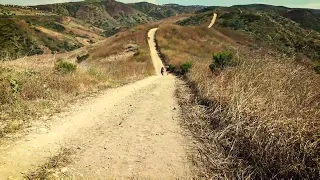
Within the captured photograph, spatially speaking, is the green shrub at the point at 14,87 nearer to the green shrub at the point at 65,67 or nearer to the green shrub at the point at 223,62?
the green shrub at the point at 65,67

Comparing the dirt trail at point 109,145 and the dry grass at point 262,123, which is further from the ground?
the dry grass at point 262,123

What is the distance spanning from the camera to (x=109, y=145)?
7254 millimetres

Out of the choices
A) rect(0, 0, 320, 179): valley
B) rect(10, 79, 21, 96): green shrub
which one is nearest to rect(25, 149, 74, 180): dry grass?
rect(0, 0, 320, 179): valley

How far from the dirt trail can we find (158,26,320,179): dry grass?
64 cm

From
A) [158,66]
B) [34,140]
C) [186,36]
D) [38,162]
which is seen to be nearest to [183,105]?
[34,140]

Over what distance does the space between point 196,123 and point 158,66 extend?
3324cm

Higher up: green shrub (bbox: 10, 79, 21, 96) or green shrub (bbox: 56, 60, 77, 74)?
green shrub (bbox: 10, 79, 21, 96)

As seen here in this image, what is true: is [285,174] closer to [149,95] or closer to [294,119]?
[294,119]

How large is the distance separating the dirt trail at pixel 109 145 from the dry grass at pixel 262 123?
0.64 meters

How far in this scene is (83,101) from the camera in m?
12.6

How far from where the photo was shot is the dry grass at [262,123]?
5.07 meters

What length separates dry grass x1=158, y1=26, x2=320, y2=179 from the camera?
5066 mm

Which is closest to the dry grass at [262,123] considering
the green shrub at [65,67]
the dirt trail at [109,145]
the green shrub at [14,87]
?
the dirt trail at [109,145]

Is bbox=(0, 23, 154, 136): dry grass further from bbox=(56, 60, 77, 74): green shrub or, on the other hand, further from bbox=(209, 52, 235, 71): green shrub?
bbox=(209, 52, 235, 71): green shrub
